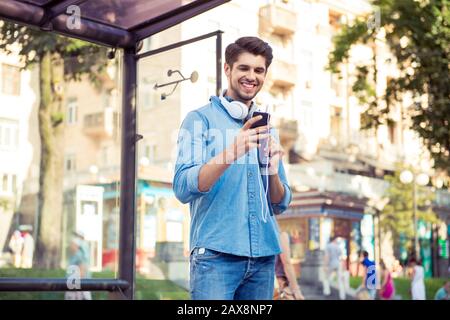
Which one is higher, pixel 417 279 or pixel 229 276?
pixel 229 276

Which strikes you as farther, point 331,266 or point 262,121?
point 331,266

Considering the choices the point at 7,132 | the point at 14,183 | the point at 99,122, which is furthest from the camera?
the point at 99,122

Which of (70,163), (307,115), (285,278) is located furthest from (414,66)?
(285,278)

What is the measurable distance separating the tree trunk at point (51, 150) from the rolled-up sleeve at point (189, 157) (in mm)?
10438

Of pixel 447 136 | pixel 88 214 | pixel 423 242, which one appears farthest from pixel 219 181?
pixel 423 242

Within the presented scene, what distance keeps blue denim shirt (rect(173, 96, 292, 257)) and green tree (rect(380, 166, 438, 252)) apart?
91.9 feet

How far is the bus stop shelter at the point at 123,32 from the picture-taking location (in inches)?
194

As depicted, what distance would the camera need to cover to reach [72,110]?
1056 inches

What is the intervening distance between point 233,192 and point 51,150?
483 inches

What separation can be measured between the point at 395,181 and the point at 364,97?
11.7 m

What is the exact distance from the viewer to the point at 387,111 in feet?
64.4

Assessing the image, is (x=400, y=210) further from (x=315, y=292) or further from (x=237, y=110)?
(x=237, y=110)

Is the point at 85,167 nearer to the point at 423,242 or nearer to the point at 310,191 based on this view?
the point at 310,191
